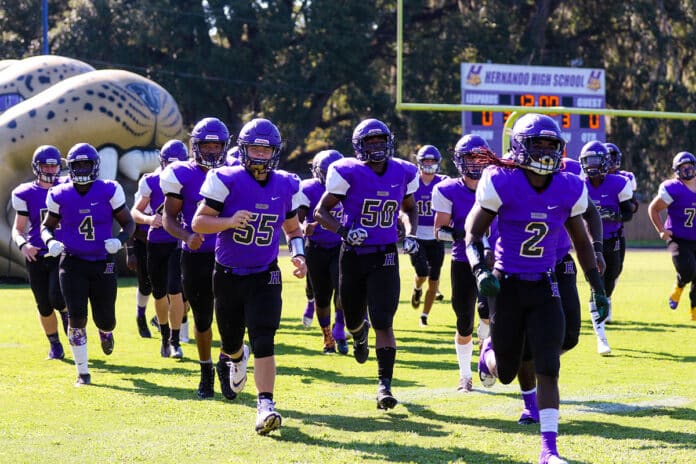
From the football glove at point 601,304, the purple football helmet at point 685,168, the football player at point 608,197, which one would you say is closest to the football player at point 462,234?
the football glove at point 601,304

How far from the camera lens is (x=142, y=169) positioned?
2053 cm

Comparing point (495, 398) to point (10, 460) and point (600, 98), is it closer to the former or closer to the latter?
point (10, 460)

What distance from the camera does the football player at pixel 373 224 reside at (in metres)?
7.70

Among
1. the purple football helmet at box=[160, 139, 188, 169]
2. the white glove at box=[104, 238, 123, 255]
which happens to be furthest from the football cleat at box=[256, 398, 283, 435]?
the purple football helmet at box=[160, 139, 188, 169]

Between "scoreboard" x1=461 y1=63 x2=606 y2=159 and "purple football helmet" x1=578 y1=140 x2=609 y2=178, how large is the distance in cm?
1855

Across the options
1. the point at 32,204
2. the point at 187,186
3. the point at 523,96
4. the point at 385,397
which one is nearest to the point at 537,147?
the point at 385,397

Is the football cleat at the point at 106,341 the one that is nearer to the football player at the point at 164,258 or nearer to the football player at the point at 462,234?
the football player at the point at 164,258

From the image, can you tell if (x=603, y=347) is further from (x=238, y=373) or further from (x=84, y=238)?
(x=84, y=238)

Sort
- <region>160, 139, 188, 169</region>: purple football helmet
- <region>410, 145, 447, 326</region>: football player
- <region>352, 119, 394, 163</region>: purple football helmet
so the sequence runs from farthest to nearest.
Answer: <region>410, 145, 447, 326</region>: football player < <region>160, 139, 188, 169</region>: purple football helmet < <region>352, 119, 394, 163</region>: purple football helmet

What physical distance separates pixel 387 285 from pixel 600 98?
2577cm

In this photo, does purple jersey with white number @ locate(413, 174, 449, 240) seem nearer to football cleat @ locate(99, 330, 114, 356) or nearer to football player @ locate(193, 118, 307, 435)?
football cleat @ locate(99, 330, 114, 356)

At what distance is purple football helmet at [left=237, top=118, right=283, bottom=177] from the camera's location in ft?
22.6

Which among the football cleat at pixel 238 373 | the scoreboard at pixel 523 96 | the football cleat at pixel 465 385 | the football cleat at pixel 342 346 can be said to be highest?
the scoreboard at pixel 523 96

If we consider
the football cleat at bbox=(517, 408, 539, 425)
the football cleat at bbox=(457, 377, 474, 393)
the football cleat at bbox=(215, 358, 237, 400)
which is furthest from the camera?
the football cleat at bbox=(457, 377, 474, 393)
